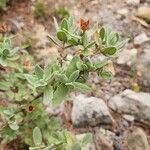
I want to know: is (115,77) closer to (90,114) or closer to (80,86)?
(90,114)

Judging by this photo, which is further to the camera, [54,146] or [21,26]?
[21,26]

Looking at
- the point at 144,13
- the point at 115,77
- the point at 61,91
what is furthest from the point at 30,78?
the point at 144,13

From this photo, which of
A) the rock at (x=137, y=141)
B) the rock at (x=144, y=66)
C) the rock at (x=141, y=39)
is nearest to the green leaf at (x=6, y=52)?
the rock at (x=137, y=141)

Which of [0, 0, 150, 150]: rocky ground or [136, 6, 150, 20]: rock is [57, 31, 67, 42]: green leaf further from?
[136, 6, 150, 20]: rock

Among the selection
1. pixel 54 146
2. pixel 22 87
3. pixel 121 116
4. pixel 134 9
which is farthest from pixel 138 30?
pixel 54 146

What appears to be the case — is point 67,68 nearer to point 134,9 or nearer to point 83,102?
point 83,102

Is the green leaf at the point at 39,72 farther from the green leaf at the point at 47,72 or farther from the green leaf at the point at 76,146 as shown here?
the green leaf at the point at 76,146
